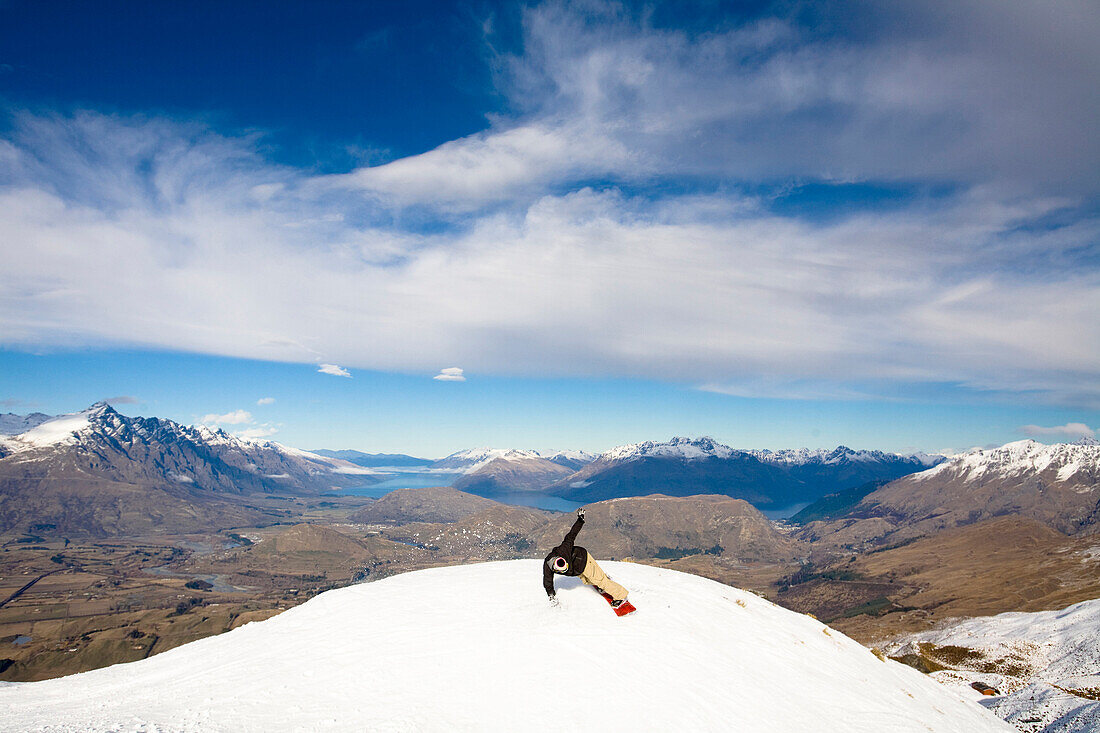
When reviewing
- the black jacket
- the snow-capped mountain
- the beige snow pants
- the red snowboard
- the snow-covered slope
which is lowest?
the snow-capped mountain

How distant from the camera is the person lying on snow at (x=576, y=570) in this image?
1483cm

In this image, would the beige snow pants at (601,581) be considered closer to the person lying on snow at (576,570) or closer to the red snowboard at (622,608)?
the person lying on snow at (576,570)

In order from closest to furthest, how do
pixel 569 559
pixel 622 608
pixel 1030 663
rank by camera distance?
pixel 622 608
pixel 569 559
pixel 1030 663

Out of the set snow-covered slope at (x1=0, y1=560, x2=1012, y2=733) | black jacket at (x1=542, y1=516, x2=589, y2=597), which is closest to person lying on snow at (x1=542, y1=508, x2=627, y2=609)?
black jacket at (x1=542, y1=516, x2=589, y2=597)

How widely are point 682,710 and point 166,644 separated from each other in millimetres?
249743

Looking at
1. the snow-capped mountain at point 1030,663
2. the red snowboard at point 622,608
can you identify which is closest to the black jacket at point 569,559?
the red snowboard at point 622,608

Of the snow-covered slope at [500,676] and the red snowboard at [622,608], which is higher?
the red snowboard at [622,608]

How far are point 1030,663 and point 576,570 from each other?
108 m

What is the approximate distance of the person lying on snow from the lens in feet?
48.6

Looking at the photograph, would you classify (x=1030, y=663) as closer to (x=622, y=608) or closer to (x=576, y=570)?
(x=622, y=608)

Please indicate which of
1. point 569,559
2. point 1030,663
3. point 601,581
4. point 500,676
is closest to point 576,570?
point 569,559

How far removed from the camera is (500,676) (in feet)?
39.6

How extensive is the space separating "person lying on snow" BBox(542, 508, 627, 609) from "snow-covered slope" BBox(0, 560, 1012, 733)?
458mm

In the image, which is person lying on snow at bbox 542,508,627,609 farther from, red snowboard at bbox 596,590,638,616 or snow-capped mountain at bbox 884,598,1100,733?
snow-capped mountain at bbox 884,598,1100,733
